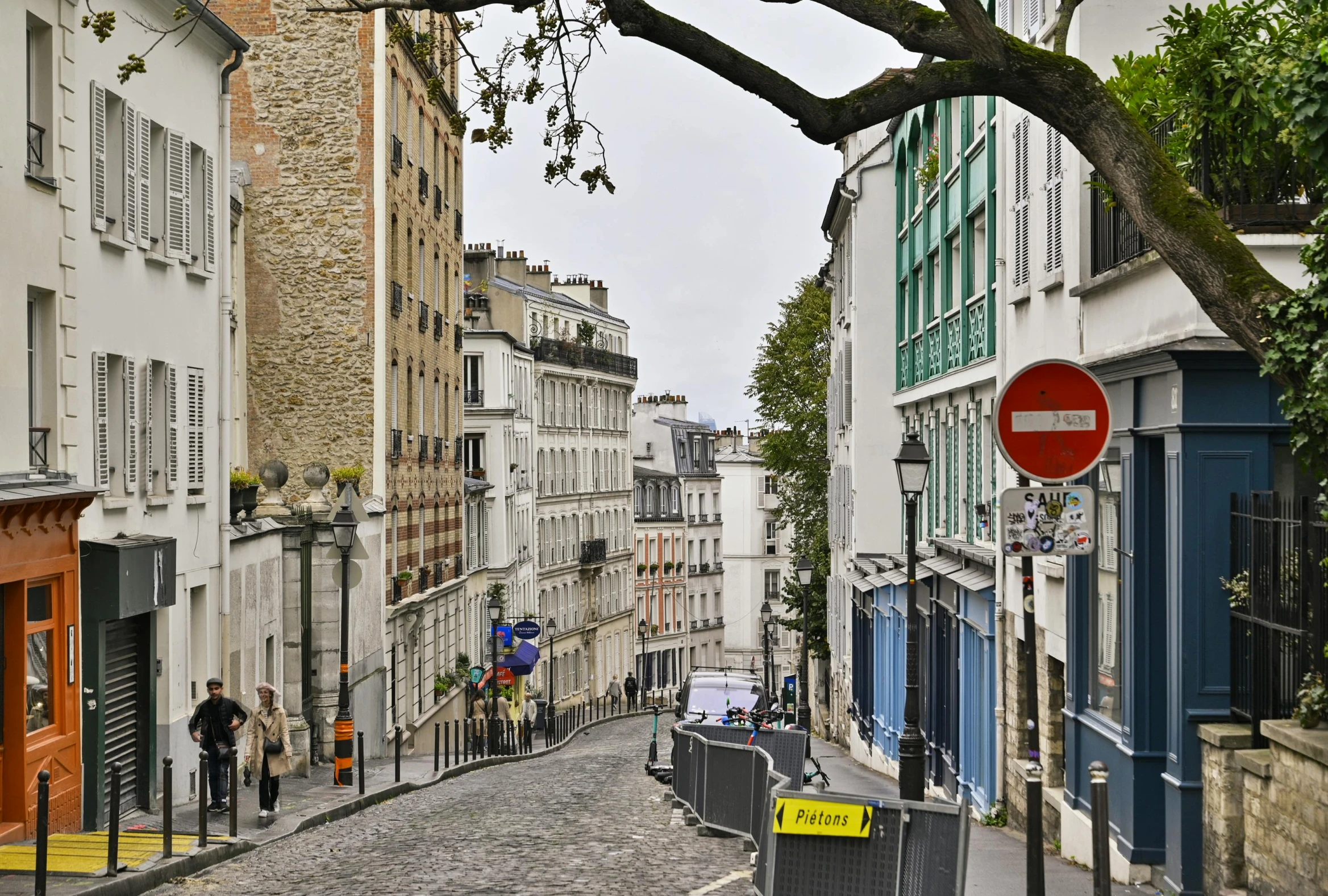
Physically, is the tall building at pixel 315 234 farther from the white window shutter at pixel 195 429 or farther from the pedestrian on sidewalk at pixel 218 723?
the pedestrian on sidewalk at pixel 218 723

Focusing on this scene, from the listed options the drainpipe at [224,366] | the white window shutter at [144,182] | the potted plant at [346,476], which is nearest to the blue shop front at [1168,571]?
the white window shutter at [144,182]

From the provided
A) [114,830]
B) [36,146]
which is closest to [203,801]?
[114,830]

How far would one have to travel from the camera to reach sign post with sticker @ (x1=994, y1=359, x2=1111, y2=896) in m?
8.59

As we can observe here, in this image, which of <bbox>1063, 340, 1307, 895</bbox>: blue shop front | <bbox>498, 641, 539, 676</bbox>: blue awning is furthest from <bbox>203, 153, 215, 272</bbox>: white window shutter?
<bbox>498, 641, 539, 676</bbox>: blue awning

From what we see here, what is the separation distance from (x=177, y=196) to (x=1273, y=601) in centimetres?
1463

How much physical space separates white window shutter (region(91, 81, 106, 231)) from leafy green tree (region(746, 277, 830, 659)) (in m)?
36.1

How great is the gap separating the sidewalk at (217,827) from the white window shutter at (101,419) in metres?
3.70

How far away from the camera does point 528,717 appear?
46.9 m

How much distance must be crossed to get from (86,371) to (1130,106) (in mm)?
10777

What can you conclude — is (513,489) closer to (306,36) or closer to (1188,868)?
(306,36)

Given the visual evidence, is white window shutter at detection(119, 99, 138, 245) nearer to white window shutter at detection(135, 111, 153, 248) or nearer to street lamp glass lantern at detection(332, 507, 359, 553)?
white window shutter at detection(135, 111, 153, 248)

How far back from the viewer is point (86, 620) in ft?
55.7

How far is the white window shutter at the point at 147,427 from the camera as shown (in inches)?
762

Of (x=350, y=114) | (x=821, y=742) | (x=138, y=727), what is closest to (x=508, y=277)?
(x=821, y=742)
